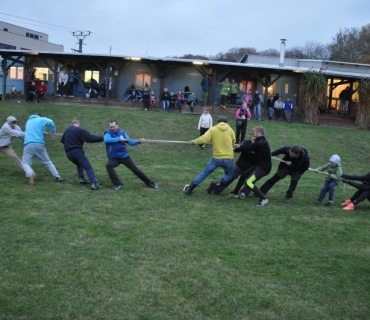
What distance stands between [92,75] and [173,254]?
25.0m

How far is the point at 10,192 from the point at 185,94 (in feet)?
63.6

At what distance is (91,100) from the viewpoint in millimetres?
26844

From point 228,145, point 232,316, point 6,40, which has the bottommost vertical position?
point 232,316

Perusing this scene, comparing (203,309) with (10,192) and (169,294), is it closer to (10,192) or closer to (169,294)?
(169,294)

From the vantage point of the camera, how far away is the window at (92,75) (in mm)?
29203

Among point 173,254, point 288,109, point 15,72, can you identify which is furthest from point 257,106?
point 15,72

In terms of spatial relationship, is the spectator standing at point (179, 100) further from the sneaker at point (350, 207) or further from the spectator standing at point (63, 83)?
the sneaker at point (350, 207)

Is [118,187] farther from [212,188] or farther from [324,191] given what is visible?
[324,191]

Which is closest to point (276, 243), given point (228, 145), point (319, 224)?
point (319, 224)

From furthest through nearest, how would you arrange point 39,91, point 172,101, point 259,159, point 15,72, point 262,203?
point 15,72
point 39,91
point 172,101
point 259,159
point 262,203

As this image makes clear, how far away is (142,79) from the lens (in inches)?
1129

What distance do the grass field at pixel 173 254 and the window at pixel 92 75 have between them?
18635 mm

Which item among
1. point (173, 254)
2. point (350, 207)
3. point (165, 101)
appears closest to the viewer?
point (173, 254)

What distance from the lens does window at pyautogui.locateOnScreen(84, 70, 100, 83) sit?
1150 inches
